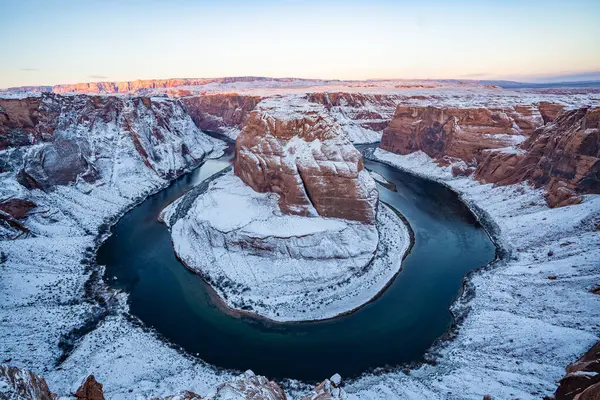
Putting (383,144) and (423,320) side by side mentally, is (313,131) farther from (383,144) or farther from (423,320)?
(383,144)

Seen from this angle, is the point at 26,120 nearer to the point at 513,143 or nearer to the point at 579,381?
the point at 579,381

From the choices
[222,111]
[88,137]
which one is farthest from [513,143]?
[222,111]

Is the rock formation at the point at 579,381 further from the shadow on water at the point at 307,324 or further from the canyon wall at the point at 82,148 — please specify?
the canyon wall at the point at 82,148

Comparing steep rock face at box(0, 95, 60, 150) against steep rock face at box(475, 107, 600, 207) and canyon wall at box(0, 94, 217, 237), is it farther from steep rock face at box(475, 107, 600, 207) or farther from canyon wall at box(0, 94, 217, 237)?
steep rock face at box(475, 107, 600, 207)

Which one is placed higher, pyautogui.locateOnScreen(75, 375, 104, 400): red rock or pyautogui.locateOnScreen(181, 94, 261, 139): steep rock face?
pyautogui.locateOnScreen(181, 94, 261, 139): steep rock face

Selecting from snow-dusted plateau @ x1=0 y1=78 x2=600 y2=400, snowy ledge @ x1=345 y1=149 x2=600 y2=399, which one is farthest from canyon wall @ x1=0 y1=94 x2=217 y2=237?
snowy ledge @ x1=345 y1=149 x2=600 y2=399

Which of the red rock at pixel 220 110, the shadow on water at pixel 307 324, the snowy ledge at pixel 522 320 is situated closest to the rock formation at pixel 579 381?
the snowy ledge at pixel 522 320

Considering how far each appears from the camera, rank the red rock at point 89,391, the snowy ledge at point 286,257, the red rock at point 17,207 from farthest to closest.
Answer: the red rock at point 17,207, the snowy ledge at point 286,257, the red rock at point 89,391
